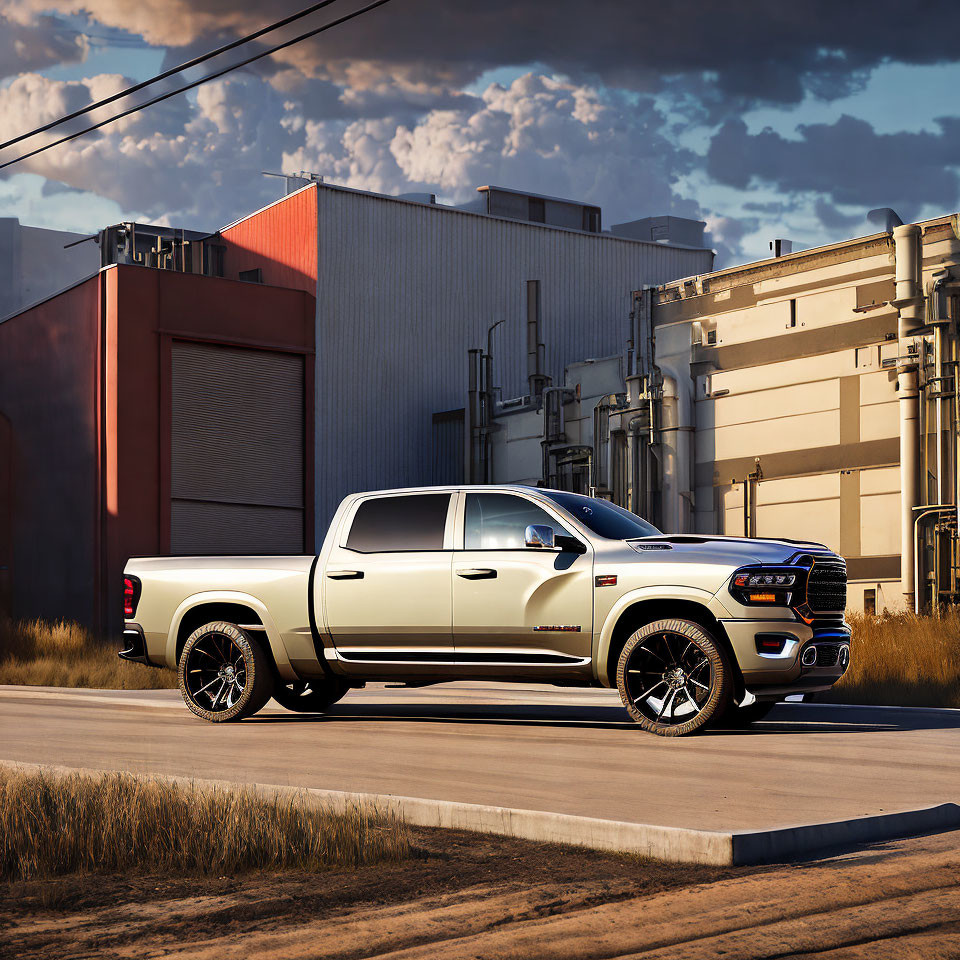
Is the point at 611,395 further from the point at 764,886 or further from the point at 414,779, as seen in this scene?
the point at 764,886

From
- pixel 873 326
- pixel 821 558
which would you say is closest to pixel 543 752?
pixel 821 558

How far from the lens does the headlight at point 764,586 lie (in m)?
10.7

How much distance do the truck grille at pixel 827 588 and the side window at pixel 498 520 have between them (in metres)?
2.13

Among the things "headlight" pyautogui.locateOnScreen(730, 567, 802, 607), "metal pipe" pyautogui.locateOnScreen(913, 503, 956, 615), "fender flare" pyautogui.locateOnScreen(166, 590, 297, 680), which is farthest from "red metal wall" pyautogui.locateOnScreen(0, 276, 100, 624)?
"headlight" pyautogui.locateOnScreen(730, 567, 802, 607)

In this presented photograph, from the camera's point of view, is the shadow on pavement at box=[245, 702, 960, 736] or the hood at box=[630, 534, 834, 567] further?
the shadow on pavement at box=[245, 702, 960, 736]

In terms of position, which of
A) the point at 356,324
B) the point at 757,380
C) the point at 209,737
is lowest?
the point at 209,737

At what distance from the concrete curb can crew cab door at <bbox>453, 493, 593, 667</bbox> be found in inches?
157

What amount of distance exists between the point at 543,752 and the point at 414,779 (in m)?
1.69

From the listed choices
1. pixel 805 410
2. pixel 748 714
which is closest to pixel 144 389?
pixel 805 410

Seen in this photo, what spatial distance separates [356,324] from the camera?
35.9 m

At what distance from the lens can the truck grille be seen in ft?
35.9

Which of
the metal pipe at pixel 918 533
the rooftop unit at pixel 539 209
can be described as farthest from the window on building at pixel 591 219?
the metal pipe at pixel 918 533

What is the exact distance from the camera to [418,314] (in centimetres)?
3734

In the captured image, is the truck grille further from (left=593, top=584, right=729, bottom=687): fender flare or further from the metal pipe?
the metal pipe
